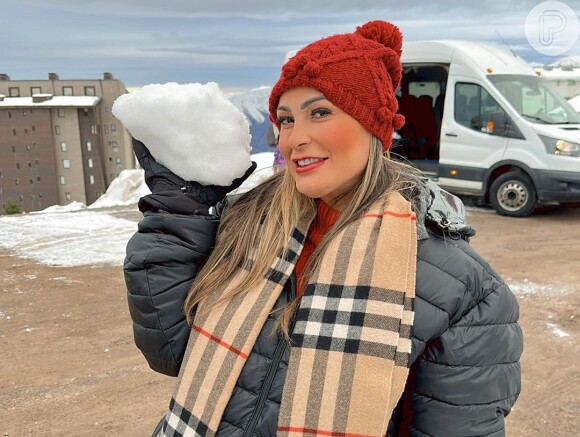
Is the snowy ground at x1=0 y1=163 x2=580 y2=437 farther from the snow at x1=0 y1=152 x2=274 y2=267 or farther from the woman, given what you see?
the woman

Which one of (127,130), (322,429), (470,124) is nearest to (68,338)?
(127,130)

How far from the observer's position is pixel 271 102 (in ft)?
5.55

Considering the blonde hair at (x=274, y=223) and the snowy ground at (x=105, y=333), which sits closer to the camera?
the blonde hair at (x=274, y=223)

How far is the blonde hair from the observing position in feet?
5.12

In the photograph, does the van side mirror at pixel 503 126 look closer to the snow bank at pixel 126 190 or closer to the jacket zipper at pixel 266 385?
the jacket zipper at pixel 266 385

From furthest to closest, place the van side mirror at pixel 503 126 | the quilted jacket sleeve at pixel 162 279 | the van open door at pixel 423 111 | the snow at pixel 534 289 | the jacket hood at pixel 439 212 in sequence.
Result: the van open door at pixel 423 111 → the van side mirror at pixel 503 126 → the snow at pixel 534 289 → the quilted jacket sleeve at pixel 162 279 → the jacket hood at pixel 439 212

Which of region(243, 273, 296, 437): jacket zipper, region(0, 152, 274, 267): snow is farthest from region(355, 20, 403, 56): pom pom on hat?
region(0, 152, 274, 267): snow

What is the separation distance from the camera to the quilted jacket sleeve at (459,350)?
140cm

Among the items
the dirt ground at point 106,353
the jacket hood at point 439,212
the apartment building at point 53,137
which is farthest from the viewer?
the apartment building at point 53,137

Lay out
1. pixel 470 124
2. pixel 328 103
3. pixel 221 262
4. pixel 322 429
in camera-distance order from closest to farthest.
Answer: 1. pixel 322 429
2. pixel 328 103
3. pixel 221 262
4. pixel 470 124

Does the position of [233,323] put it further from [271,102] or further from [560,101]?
[560,101]

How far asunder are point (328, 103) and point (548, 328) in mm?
4163

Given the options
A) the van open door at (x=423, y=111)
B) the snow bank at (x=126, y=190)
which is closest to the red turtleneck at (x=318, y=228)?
the van open door at (x=423, y=111)

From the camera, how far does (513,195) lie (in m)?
9.12
